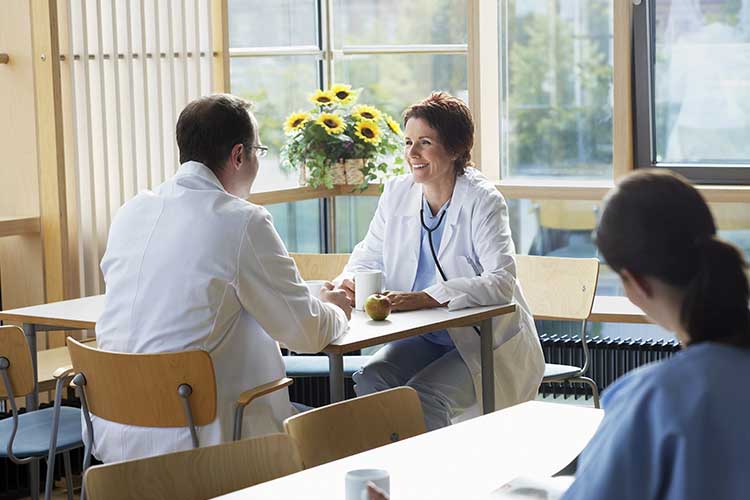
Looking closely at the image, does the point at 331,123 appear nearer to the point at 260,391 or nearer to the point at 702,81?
the point at 702,81

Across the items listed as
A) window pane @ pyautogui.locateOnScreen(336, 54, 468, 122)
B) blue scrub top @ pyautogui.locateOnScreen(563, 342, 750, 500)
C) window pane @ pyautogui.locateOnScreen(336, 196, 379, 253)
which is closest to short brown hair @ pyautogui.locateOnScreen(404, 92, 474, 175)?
window pane @ pyautogui.locateOnScreen(336, 54, 468, 122)

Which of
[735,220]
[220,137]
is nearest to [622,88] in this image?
[735,220]

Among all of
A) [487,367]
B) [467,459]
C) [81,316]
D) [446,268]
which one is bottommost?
[487,367]

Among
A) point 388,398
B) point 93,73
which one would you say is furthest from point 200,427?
point 93,73

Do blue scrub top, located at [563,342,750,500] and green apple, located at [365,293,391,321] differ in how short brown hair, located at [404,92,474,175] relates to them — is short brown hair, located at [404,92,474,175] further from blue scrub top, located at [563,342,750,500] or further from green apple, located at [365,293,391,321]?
blue scrub top, located at [563,342,750,500]

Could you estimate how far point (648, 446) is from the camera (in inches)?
53.6

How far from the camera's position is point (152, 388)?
9.17 ft

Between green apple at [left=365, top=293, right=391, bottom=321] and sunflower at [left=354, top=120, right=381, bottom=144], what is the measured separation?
2165mm

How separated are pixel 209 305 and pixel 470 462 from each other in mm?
949

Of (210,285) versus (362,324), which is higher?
(210,285)

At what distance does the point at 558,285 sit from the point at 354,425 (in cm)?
210

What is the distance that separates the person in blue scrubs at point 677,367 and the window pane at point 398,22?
176 inches

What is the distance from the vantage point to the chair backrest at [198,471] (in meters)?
1.95

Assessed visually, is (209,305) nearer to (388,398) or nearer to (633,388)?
(388,398)
